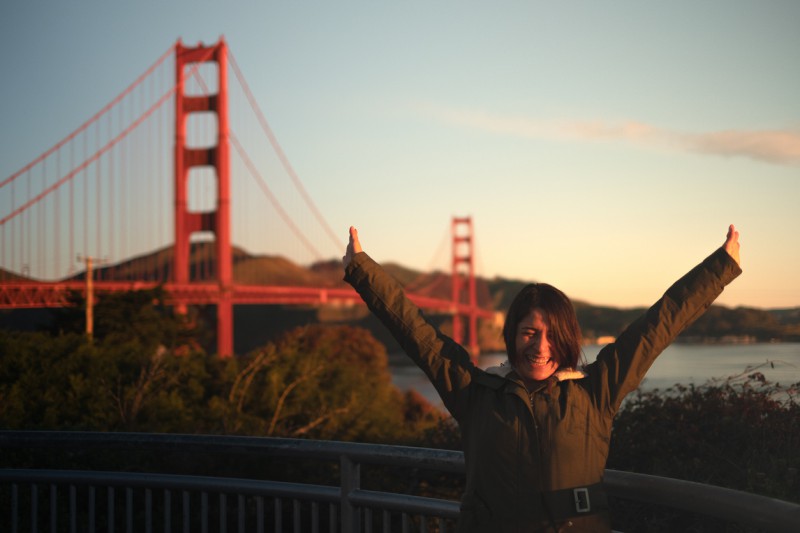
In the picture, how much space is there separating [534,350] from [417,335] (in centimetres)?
31

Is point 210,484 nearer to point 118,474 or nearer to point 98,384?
point 118,474

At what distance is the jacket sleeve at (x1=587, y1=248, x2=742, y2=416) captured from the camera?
2.15 metres

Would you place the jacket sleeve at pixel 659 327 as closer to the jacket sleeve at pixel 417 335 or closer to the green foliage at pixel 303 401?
the jacket sleeve at pixel 417 335

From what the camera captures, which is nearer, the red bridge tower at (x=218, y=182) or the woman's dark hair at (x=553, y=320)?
the woman's dark hair at (x=553, y=320)

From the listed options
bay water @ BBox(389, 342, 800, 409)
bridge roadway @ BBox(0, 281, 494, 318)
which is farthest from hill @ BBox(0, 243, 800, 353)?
bay water @ BBox(389, 342, 800, 409)

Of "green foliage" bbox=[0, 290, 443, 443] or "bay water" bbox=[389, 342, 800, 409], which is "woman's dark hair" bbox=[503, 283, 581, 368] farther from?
"green foliage" bbox=[0, 290, 443, 443]

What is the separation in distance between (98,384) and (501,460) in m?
15.6

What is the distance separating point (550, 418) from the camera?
2.09 metres

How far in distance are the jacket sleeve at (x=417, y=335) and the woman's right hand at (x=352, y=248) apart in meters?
0.03

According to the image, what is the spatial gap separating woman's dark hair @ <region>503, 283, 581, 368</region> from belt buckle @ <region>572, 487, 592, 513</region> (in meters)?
0.30

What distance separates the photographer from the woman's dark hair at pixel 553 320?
2.20 metres

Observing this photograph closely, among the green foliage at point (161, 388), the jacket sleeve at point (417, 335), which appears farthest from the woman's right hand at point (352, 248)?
the green foliage at point (161, 388)

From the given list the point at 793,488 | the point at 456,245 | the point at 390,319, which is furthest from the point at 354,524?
the point at 456,245

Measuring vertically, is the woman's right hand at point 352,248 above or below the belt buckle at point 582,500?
above
